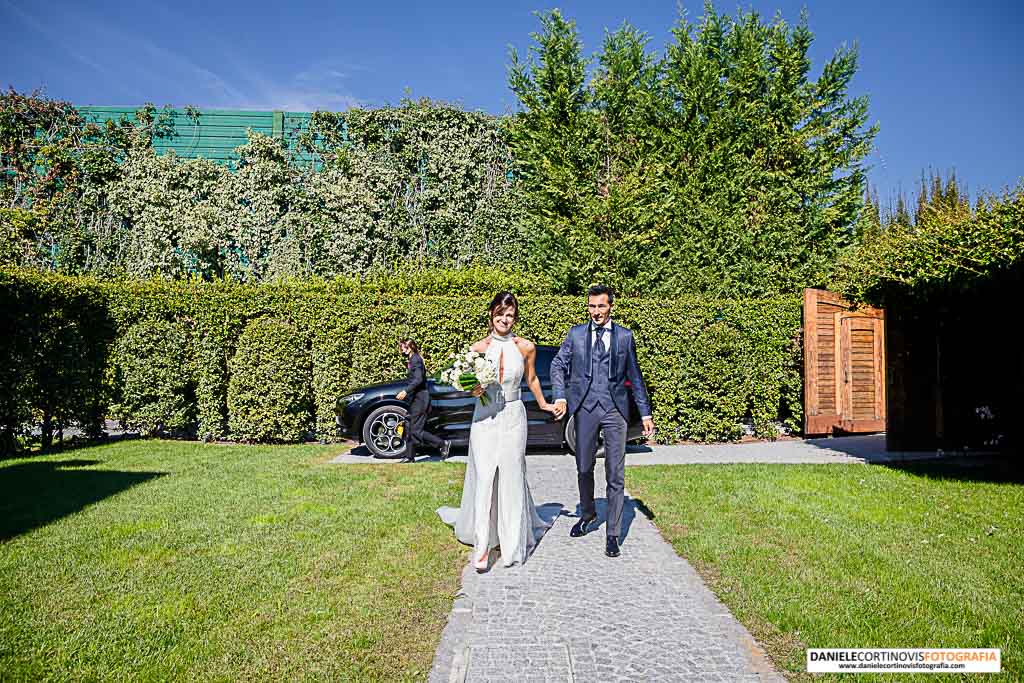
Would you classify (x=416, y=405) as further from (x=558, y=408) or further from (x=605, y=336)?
(x=605, y=336)

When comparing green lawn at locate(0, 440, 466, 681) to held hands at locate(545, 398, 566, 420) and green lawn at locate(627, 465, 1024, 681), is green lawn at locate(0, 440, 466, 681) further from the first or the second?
green lawn at locate(627, 465, 1024, 681)

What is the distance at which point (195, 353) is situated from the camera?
11930mm

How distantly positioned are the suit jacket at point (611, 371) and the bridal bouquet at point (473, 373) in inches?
23.7

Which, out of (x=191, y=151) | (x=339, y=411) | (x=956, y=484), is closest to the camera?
(x=956, y=484)

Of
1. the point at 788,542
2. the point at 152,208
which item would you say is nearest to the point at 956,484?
the point at 788,542

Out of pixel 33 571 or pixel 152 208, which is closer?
pixel 33 571

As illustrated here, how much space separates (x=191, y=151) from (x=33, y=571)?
13.8 metres

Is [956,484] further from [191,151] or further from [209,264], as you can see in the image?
[191,151]

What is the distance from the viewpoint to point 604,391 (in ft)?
19.7

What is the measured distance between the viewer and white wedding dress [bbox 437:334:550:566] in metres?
5.69

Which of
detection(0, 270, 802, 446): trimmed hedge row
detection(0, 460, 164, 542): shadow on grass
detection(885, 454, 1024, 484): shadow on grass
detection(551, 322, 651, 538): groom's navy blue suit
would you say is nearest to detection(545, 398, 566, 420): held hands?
detection(551, 322, 651, 538): groom's navy blue suit

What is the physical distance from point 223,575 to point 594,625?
8.92 feet

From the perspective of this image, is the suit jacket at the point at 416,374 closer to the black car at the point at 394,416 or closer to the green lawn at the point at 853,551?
the black car at the point at 394,416

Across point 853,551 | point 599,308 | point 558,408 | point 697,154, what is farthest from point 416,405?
point 697,154
